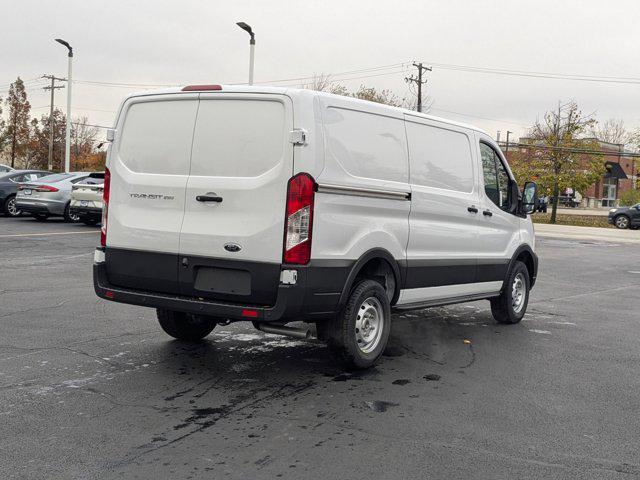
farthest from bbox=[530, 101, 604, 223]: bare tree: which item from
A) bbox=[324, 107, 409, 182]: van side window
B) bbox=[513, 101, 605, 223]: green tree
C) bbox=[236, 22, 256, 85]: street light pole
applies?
bbox=[324, 107, 409, 182]: van side window

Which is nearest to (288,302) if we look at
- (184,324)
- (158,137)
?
(158,137)

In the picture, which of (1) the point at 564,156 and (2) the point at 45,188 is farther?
(1) the point at 564,156

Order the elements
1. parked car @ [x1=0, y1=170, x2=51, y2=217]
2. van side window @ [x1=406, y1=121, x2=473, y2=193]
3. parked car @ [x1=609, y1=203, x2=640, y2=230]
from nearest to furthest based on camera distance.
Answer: van side window @ [x1=406, y1=121, x2=473, y2=193]
parked car @ [x1=0, y1=170, x2=51, y2=217]
parked car @ [x1=609, y1=203, x2=640, y2=230]

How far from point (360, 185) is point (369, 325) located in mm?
1209

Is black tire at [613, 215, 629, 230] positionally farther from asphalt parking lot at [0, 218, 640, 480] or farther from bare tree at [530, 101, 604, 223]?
asphalt parking lot at [0, 218, 640, 480]

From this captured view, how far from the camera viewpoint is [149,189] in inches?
225

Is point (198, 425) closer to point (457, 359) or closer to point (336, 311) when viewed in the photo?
point (336, 311)

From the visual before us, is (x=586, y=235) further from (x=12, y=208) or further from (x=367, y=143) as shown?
(x=367, y=143)

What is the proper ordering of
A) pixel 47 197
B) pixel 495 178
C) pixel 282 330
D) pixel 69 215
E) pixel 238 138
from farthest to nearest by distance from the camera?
pixel 69 215 → pixel 47 197 → pixel 495 178 → pixel 282 330 → pixel 238 138

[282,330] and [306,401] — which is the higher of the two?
[282,330]

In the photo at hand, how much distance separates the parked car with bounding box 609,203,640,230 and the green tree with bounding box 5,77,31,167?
191 ft

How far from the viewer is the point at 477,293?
7668 mm

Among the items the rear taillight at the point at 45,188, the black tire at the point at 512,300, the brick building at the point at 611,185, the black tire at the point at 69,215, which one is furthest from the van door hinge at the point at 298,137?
the brick building at the point at 611,185

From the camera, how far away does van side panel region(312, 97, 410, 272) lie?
17.3 feet
